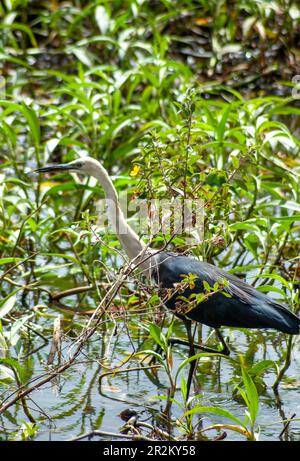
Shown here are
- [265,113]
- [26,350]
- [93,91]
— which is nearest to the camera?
[26,350]

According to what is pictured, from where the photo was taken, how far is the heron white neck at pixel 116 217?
5.14 m

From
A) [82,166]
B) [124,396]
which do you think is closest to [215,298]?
[124,396]

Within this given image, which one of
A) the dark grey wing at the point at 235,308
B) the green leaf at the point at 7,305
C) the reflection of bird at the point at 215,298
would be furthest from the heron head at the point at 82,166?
the green leaf at the point at 7,305

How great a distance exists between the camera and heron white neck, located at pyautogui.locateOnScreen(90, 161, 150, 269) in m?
5.14

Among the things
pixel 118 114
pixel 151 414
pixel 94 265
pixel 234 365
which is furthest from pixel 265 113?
pixel 151 414

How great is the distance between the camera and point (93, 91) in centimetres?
756

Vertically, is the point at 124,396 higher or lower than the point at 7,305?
lower

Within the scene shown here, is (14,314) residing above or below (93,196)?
below

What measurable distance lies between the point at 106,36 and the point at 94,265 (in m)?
3.32

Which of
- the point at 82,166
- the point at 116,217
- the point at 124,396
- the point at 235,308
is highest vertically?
the point at 82,166

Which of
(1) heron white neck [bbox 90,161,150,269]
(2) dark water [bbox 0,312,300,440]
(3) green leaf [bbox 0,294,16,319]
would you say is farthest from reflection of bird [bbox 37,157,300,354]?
(3) green leaf [bbox 0,294,16,319]

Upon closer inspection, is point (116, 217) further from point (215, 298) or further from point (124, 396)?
point (124, 396)

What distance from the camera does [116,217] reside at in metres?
5.15
